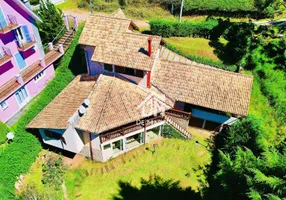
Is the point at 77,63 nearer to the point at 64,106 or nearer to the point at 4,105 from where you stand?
the point at 64,106

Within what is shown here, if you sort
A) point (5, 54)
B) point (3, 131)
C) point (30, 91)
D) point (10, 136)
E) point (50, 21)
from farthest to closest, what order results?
point (50, 21), point (30, 91), point (5, 54), point (3, 131), point (10, 136)

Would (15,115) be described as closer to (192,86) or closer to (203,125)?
(192,86)

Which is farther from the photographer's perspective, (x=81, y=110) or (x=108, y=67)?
(x=108, y=67)

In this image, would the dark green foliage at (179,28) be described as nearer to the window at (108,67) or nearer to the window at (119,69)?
the window at (119,69)

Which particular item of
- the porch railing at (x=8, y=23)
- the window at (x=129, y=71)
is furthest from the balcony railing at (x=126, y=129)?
the porch railing at (x=8, y=23)

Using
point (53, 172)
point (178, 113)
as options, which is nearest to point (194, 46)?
point (178, 113)

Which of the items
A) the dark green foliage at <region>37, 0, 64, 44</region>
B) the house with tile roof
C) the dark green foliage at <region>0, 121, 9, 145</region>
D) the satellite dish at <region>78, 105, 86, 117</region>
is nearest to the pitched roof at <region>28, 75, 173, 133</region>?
the house with tile roof
